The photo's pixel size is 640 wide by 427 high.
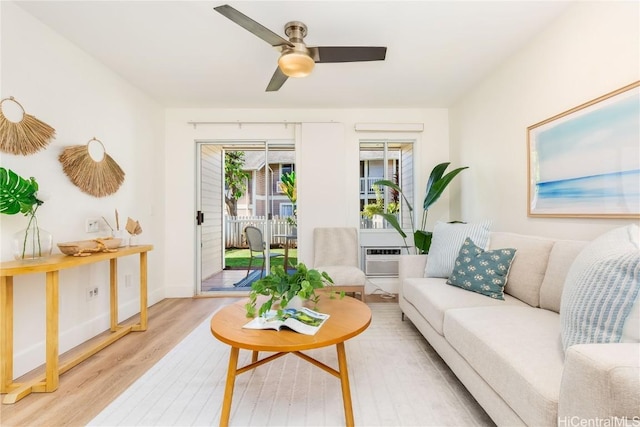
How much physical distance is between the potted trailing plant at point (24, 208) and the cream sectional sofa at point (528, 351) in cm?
256

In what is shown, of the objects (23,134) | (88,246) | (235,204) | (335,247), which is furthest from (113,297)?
(235,204)

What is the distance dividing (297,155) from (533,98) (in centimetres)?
245

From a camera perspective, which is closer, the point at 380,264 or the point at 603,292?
the point at 603,292

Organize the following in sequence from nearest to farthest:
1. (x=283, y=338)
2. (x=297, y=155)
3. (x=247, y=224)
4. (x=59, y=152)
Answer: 1. (x=283, y=338)
2. (x=59, y=152)
3. (x=297, y=155)
4. (x=247, y=224)

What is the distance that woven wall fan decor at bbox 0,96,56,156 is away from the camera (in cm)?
179

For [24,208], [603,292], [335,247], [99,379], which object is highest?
[24,208]

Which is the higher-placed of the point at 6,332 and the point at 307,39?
the point at 307,39

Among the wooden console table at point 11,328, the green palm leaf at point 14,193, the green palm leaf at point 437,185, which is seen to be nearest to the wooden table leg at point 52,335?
the wooden console table at point 11,328

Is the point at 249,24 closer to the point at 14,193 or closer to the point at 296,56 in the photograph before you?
the point at 296,56

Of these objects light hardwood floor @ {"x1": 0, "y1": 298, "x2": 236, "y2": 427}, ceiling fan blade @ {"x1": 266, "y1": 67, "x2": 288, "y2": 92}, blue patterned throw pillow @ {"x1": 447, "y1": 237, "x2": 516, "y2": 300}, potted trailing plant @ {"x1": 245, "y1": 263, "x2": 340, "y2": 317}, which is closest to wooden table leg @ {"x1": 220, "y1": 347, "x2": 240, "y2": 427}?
potted trailing plant @ {"x1": 245, "y1": 263, "x2": 340, "y2": 317}

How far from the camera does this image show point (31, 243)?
73.4 inches

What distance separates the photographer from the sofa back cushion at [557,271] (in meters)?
1.62

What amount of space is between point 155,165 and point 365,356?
3156 mm

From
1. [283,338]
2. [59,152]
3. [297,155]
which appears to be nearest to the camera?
[283,338]
